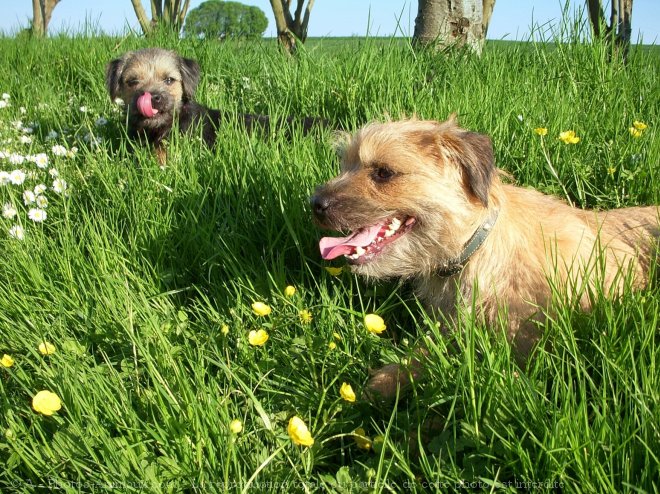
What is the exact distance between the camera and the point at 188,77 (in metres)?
5.53

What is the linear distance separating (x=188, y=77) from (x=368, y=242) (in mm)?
3722

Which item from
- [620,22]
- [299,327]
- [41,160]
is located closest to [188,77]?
[41,160]

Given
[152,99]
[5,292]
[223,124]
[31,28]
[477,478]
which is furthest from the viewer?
[31,28]

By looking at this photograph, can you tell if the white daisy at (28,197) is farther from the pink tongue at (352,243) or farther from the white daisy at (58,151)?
the pink tongue at (352,243)

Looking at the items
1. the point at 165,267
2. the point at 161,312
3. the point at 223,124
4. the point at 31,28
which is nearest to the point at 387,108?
the point at 223,124

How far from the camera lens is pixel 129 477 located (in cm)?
173

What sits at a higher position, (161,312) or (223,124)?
(223,124)

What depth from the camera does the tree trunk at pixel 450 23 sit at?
531 cm

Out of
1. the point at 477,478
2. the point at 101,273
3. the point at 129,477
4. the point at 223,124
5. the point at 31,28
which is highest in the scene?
the point at 31,28

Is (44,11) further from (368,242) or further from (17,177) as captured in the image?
(368,242)

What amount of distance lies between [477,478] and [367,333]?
0.90 meters

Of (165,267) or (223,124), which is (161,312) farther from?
(223,124)

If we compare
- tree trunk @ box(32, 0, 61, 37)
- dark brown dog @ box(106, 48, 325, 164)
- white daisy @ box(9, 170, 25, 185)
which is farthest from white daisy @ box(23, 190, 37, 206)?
tree trunk @ box(32, 0, 61, 37)

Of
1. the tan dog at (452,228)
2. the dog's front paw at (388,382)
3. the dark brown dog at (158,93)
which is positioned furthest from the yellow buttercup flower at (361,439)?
the dark brown dog at (158,93)
